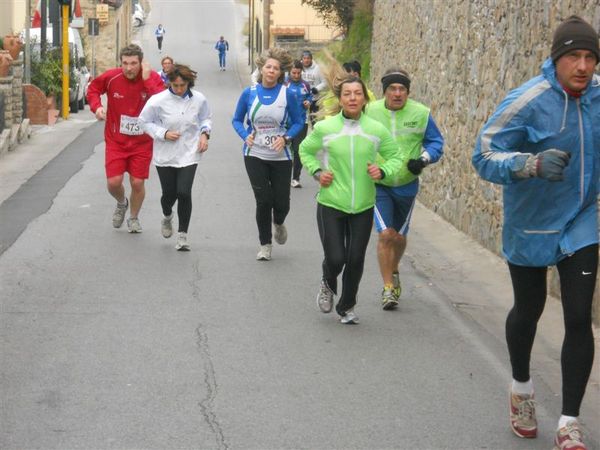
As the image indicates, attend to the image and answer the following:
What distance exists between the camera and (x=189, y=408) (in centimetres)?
649

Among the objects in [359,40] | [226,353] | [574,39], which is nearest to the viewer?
[574,39]

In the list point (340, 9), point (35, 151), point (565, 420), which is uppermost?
point (340, 9)

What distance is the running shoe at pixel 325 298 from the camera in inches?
351

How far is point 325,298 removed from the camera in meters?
8.95

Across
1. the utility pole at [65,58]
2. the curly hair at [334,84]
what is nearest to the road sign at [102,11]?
the utility pole at [65,58]

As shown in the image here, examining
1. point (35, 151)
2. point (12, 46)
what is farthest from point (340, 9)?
point (35, 151)

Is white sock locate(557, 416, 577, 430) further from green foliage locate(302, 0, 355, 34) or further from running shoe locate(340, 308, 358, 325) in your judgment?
green foliage locate(302, 0, 355, 34)

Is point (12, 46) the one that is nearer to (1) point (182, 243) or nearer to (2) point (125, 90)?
(2) point (125, 90)

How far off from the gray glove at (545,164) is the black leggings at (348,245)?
3145 millimetres

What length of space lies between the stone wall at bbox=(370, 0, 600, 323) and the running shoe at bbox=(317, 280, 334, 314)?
1.90 metres

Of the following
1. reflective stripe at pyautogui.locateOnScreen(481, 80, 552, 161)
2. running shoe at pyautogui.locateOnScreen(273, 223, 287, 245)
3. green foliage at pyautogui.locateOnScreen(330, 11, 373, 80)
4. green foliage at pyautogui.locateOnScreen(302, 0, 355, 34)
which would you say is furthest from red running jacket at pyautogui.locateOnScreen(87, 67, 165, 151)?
green foliage at pyautogui.locateOnScreen(302, 0, 355, 34)

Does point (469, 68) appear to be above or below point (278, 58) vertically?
below

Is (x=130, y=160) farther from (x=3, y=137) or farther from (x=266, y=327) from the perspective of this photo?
(x=3, y=137)

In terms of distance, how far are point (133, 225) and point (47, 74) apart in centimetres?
1985
